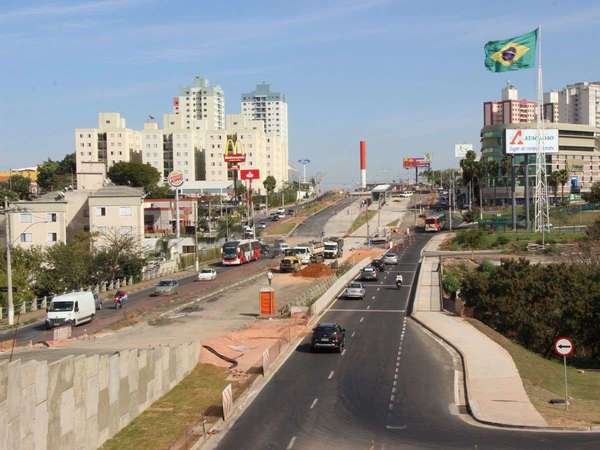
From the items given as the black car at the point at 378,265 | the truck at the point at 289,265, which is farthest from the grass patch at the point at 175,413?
the black car at the point at 378,265

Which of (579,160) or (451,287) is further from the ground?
(579,160)

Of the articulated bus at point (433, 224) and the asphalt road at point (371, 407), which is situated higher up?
the articulated bus at point (433, 224)

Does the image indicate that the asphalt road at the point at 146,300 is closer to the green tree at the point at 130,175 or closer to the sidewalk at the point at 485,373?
the sidewalk at the point at 485,373

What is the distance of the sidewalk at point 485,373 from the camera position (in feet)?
86.0

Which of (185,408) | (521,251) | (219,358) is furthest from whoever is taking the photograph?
(521,251)

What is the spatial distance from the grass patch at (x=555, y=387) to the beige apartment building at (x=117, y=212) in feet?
197

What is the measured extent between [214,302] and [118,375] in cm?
3629

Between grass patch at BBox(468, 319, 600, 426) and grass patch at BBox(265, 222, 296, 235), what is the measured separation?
10632 cm

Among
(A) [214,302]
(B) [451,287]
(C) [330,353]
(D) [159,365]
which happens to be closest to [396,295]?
(B) [451,287]

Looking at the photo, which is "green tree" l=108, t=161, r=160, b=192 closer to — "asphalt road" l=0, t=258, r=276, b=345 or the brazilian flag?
"asphalt road" l=0, t=258, r=276, b=345

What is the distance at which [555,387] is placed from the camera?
35125 millimetres

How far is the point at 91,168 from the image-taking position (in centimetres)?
12950

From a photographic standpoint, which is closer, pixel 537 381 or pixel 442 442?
pixel 442 442

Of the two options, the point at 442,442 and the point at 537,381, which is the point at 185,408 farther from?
the point at 537,381
